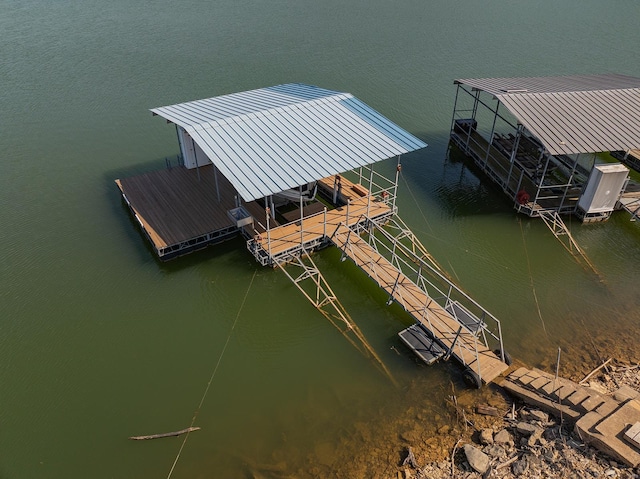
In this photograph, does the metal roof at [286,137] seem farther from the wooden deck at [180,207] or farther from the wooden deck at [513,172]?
the wooden deck at [513,172]

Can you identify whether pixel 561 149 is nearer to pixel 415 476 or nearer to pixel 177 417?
pixel 415 476

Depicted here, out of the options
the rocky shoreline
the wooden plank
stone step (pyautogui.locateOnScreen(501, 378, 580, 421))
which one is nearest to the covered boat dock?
the rocky shoreline

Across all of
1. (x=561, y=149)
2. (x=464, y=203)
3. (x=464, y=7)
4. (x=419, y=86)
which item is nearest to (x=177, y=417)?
(x=464, y=203)

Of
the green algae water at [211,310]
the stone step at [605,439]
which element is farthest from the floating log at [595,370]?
the stone step at [605,439]

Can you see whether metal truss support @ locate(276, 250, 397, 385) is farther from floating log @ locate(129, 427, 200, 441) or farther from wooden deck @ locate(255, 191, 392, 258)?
floating log @ locate(129, 427, 200, 441)

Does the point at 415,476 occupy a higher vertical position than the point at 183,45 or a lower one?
lower
